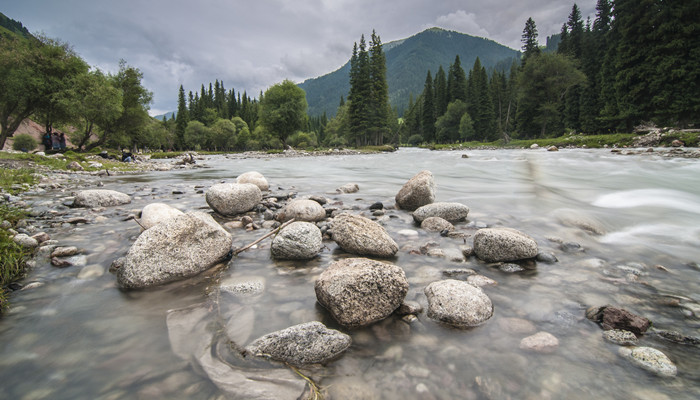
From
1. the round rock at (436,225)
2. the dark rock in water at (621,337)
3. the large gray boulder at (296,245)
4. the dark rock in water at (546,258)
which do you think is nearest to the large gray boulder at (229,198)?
the large gray boulder at (296,245)

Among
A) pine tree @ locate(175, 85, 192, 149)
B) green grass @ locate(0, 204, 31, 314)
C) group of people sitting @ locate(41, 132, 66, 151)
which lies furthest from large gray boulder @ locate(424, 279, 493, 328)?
pine tree @ locate(175, 85, 192, 149)

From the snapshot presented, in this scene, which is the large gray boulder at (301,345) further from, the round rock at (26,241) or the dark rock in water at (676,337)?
the round rock at (26,241)

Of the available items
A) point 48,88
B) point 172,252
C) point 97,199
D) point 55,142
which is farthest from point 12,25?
point 172,252

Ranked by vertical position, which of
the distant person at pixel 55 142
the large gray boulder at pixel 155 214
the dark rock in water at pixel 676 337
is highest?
the distant person at pixel 55 142

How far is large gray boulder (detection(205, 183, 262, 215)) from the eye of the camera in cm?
566

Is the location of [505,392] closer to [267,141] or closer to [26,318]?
[26,318]

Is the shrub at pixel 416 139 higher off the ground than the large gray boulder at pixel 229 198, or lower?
higher

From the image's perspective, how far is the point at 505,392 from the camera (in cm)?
169

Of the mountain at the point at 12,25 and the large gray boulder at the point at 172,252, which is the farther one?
the mountain at the point at 12,25

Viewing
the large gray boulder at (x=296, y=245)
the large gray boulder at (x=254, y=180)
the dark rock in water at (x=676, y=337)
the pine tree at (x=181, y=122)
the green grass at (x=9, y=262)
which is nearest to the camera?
the dark rock in water at (x=676, y=337)

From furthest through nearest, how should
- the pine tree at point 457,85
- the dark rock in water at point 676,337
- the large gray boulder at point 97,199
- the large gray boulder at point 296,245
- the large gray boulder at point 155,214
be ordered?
1. the pine tree at point 457,85
2. the large gray boulder at point 97,199
3. the large gray boulder at point 155,214
4. the large gray boulder at point 296,245
5. the dark rock in water at point 676,337

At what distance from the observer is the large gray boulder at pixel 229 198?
5664 millimetres

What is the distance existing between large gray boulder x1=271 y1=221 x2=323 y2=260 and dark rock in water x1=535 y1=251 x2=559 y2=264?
2724mm

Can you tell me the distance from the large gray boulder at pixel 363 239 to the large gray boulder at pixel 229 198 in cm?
275
